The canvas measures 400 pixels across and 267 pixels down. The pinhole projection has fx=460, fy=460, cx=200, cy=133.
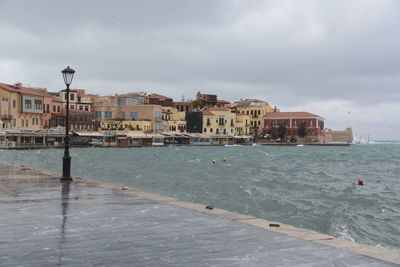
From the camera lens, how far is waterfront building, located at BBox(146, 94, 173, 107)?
11904 cm

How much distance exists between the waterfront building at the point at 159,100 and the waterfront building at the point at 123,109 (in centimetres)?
580

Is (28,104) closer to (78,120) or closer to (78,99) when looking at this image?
(78,120)

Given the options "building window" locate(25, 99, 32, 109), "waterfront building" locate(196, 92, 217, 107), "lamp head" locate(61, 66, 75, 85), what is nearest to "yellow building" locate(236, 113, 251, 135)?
"waterfront building" locate(196, 92, 217, 107)

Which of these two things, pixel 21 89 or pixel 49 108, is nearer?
pixel 21 89

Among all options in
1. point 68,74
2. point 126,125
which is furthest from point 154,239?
point 126,125

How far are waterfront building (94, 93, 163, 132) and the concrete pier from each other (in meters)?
103

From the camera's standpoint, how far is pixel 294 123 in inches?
→ 5541

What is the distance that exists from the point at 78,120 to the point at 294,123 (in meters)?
68.0

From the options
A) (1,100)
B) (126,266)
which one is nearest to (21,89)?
(1,100)

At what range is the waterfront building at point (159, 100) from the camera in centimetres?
11904

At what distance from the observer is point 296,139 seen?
463 ft

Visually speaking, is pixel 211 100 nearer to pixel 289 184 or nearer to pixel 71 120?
pixel 71 120

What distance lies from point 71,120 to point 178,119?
3528 cm

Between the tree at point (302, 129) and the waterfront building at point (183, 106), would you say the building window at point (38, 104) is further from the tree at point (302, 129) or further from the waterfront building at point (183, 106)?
the tree at point (302, 129)
